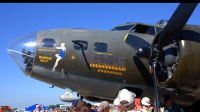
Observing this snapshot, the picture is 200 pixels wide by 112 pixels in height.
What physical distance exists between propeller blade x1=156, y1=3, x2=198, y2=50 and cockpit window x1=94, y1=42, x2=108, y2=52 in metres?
2.04

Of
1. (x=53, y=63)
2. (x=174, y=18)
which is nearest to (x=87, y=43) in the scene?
(x=53, y=63)

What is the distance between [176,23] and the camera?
7719mm

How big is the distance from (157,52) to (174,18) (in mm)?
1145

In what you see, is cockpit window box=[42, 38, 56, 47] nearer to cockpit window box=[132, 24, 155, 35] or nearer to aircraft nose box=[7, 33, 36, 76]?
aircraft nose box=[7, 33, 36, 76]

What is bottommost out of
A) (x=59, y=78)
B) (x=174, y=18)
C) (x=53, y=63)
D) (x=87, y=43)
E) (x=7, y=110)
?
(x=7, y=110)

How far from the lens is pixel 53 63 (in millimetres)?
8969

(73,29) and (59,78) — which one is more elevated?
(73,29)

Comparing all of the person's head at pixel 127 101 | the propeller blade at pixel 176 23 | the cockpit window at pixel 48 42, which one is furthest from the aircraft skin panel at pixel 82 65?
the person's head at pixel 127 101

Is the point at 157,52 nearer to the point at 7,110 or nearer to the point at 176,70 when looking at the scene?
the point at 176,70

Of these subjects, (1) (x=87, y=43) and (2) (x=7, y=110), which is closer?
(2) (x=7, y=110)

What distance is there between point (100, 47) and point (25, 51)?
8.92ft

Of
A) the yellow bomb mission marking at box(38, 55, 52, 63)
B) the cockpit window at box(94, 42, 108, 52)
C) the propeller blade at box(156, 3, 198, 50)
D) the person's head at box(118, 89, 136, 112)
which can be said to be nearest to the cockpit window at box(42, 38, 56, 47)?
the yellow bomb mission marking at box(38, 55, 52, 63)

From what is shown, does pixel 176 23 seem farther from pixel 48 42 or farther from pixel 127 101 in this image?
pixel 48 42

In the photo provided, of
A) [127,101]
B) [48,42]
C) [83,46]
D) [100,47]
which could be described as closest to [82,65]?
[83,46]
